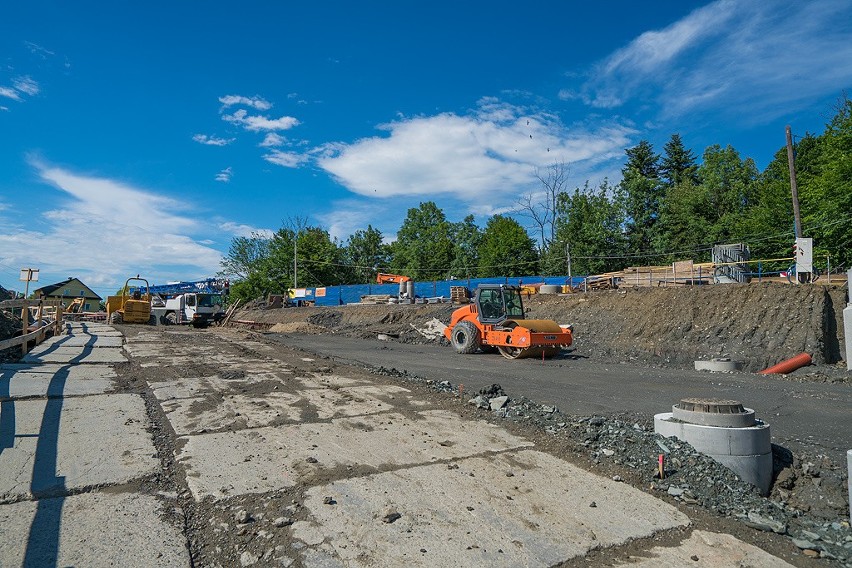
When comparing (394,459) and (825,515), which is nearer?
(825,515)

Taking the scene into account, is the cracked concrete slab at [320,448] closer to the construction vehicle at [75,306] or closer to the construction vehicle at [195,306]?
the construction vehicle at [195,306]

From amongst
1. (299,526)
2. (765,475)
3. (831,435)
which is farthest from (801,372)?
(299,526)

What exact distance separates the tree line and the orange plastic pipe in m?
18.5

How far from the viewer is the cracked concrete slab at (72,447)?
429cm

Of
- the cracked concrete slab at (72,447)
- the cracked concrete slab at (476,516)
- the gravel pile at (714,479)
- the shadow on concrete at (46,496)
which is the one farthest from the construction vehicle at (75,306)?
the gravel pile at (714,479)

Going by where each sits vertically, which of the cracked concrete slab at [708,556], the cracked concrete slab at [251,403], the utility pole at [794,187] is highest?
the utility pole at [794,187]

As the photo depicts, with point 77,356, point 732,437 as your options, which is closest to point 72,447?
point 732,437

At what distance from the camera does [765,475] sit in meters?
4.98

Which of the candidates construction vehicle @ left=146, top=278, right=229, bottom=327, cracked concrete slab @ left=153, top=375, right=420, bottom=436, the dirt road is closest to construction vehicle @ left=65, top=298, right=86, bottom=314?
construction vehicle @ left=146, top=278, right=229, bottom=327

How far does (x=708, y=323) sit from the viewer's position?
17125 millimetres

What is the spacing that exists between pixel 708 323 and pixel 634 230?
38.6 metres

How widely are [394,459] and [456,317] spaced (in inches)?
533

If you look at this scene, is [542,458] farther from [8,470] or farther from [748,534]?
[8,470]

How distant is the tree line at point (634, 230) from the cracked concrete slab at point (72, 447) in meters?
33.5
